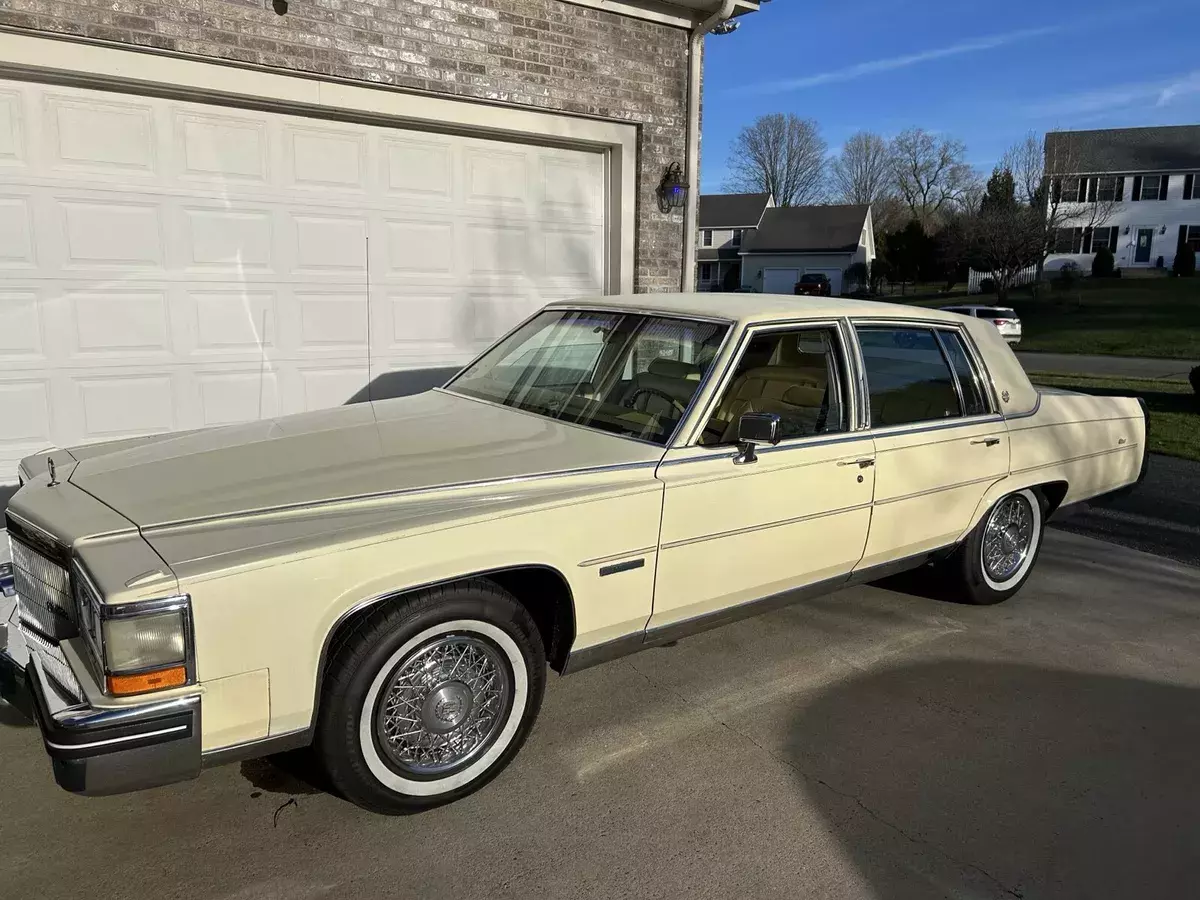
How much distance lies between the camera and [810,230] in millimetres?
55438

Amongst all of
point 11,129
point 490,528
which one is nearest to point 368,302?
point 11,129

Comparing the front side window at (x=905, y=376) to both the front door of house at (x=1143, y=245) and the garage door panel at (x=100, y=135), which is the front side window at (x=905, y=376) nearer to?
the garage door panel at (x=100, y=135)

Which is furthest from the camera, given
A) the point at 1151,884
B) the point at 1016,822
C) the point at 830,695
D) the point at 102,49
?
the point at 102,49

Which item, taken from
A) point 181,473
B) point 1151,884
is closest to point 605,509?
point 181,473

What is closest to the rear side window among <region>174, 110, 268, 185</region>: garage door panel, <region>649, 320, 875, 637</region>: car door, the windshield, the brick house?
<region>649, 320, 875, 637</region>: car door

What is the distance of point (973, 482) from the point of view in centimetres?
450

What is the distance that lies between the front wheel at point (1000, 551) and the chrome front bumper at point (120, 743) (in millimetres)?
3841

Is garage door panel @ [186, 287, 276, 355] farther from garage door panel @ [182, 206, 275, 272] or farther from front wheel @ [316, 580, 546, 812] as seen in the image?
front wheel @ [316, 580, 546, 812]

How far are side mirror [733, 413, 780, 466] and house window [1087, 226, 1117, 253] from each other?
53947 millimetres

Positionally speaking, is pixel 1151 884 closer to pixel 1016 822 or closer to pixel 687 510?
pixel 1016 822

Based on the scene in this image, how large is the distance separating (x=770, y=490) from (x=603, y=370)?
3.12 ft

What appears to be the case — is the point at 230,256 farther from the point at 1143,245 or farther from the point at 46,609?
the point at 1143,245

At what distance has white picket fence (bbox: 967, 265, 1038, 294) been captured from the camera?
43.5 m

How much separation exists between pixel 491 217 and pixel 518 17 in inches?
61.4
